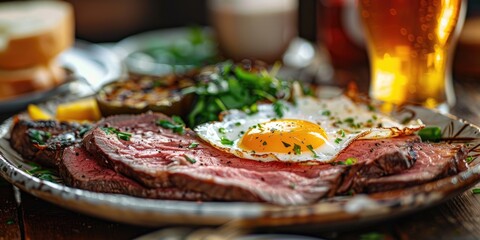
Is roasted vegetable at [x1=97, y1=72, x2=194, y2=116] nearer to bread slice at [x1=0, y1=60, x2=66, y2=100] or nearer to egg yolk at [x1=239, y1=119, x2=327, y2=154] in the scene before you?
egg yolk at [x1=239, y1=119, x2=327, y2=154]

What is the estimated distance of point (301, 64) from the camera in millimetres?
4250

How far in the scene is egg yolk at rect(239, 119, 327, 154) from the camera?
2.07m

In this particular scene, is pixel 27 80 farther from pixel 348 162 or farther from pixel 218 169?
pixel 348 162

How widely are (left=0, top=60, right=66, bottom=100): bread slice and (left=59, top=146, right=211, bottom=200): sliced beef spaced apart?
1.74m

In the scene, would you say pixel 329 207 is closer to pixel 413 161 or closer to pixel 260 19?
pixel 413 161

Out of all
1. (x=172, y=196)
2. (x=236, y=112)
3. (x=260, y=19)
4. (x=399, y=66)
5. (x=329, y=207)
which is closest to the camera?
(x=329, y=207)

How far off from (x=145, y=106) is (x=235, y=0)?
1.80 m

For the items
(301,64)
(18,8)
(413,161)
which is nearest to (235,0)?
(301,64)

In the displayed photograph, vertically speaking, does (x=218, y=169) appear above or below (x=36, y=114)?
above

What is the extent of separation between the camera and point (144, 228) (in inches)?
77.1

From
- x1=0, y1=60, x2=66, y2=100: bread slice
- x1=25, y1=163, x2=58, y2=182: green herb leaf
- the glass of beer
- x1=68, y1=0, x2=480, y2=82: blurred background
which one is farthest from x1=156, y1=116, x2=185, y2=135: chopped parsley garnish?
x1=68, y1=0, x2=480, y2=82: blurred background

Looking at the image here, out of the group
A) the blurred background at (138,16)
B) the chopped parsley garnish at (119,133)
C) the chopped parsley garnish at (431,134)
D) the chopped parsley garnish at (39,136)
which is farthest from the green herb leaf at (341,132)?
the blurred background at (138,16)

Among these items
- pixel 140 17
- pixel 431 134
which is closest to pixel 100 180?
pixel 431 134

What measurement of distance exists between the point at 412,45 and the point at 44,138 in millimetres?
1707
